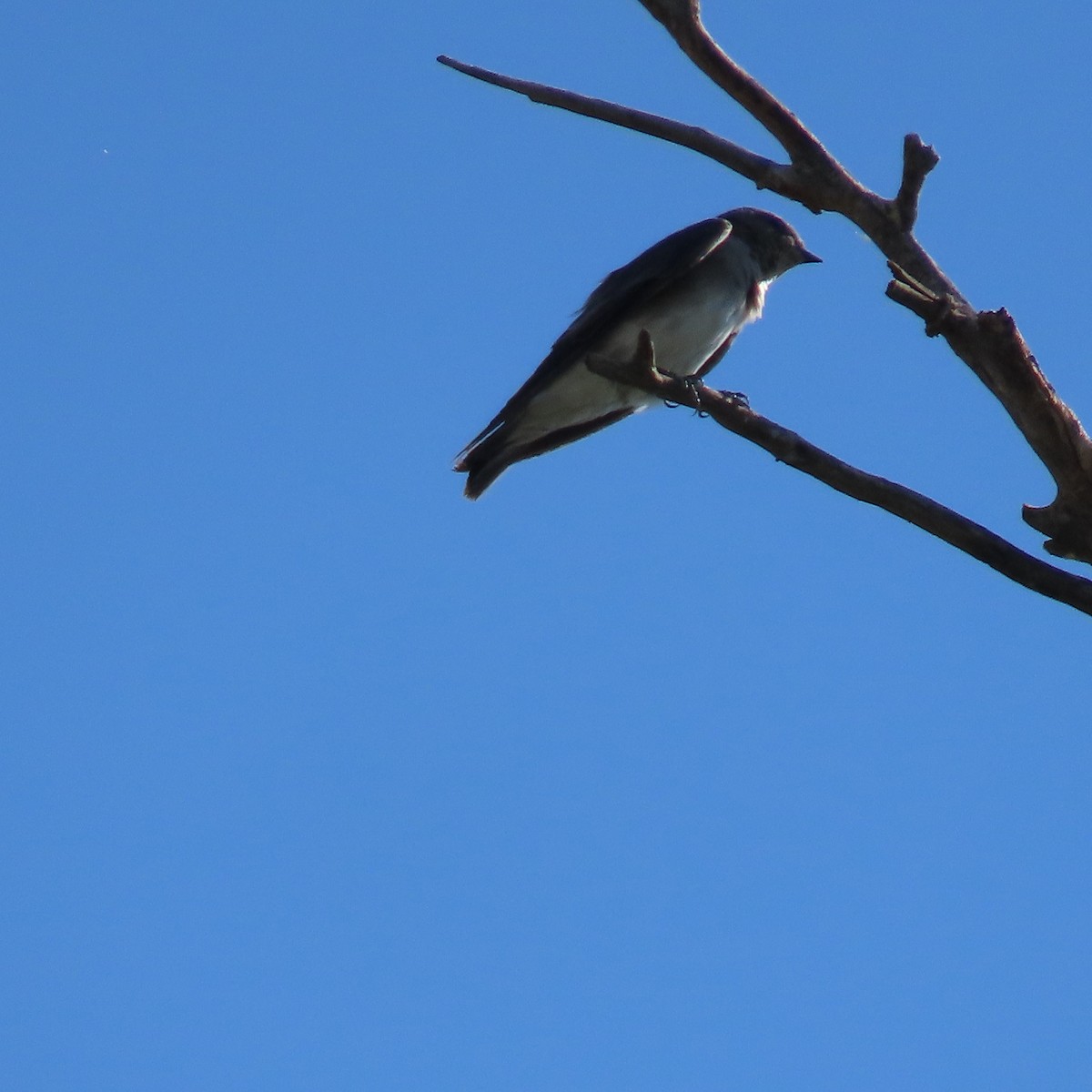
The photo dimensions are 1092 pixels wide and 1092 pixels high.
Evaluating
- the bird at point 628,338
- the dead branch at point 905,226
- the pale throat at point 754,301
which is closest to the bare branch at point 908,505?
the dead branch at point 905,226

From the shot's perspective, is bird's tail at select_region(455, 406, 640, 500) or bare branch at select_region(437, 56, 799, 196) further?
bird's tail at select_region(455, 406, 640, 500)

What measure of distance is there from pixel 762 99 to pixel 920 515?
1612 mm

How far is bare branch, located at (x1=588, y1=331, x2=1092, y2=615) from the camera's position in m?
4.66

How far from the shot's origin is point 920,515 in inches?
188

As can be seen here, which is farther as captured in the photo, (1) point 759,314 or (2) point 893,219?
(1) point 759,314

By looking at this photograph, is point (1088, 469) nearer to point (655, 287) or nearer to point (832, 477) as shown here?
point (832, 477)

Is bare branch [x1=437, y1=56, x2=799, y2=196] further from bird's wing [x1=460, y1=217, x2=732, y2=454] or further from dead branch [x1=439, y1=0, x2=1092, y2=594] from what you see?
bird's wing [x1=460, y1=217, x2=732, y2=454]

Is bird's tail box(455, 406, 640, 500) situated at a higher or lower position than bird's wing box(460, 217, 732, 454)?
lower

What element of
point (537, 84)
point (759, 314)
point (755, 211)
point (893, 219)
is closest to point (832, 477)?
point (893, 219)

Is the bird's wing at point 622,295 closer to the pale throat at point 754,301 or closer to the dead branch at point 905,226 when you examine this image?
the pale throat at point 754,301

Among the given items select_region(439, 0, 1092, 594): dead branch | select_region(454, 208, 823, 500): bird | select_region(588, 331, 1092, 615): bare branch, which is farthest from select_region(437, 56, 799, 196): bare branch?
select_region(454, 208, 823, 500): bird

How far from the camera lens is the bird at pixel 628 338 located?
8.56 m

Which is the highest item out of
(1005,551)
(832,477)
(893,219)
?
(893,219)

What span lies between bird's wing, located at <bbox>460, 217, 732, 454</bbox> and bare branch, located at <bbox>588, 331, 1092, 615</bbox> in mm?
3519
